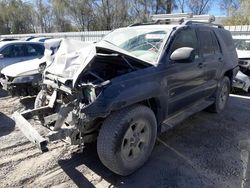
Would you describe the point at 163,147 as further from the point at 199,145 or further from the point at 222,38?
the point at 222,38

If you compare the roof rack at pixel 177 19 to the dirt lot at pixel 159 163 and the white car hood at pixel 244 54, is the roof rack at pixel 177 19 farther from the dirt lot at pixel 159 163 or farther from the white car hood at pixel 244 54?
the white car hood at pixel 244 54

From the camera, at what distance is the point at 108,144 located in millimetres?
2910

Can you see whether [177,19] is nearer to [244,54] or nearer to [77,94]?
[77,94]

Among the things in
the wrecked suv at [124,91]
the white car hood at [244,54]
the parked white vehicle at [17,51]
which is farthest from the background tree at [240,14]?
the wrecked suv at [124,91]

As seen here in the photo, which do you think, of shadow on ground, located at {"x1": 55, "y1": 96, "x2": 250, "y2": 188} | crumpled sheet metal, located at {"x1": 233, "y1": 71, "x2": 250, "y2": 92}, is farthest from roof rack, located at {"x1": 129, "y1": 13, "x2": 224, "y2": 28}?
crumpled sheet metal, located at {"x1": 233, "y1": 71, "x2": 250, "y2": 92}

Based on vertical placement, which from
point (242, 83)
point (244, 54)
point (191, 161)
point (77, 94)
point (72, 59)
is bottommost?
point (191, 161)

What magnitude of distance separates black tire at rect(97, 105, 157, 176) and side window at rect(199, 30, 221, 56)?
2013 millimetres

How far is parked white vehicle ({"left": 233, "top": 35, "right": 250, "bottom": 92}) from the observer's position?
7.32 m

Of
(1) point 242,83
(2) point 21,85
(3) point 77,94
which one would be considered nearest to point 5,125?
(2) point 21,85

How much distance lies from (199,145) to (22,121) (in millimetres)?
2733

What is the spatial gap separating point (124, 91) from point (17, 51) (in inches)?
248

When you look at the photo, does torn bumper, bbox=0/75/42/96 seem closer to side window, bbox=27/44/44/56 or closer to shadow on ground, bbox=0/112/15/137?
shadow on ground, bbox=0/112/15/137

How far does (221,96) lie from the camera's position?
5.70 metres

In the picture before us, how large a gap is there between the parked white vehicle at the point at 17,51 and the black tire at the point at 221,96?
575 cm
